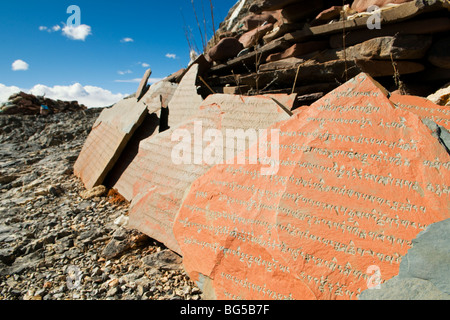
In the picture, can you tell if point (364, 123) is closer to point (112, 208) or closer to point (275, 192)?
point (275, 192)

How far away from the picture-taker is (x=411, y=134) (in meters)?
1.65

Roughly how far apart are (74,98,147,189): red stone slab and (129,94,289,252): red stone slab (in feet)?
2.84

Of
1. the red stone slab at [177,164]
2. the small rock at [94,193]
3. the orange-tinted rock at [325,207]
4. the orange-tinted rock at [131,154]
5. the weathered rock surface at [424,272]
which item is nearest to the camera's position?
the weathered rock surface at [424,272]

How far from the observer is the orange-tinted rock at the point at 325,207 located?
1.51 meters

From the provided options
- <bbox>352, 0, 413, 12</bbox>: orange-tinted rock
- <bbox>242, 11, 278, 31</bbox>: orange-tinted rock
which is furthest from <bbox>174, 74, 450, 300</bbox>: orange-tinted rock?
<bbox>242, 11, 278, 31</bbox>: orange-tinted rock

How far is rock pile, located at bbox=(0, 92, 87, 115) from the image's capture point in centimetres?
947

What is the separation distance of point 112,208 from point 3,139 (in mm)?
5502

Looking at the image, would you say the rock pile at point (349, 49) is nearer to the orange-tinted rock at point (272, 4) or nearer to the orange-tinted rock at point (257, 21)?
the orange-tinted rock at point (272, 4)

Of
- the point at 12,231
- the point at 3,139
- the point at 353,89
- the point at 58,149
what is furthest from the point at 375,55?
the point at 3,139

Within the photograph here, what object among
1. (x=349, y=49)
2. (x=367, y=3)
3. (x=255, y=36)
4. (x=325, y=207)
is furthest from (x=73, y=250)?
(x=255, y=36)

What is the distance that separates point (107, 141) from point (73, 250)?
1.97 metres

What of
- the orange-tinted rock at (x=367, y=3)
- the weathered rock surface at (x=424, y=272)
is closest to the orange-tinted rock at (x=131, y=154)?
the weathered rock surface at (x=424, y=272)

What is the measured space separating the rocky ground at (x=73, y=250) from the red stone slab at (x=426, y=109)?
6.09 ft

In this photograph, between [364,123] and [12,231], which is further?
[12,231]
